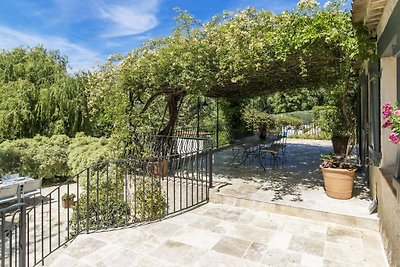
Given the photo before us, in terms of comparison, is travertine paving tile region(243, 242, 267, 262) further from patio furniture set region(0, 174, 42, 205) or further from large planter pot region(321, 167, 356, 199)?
patio furniture set region(0, 174, 42, 205)

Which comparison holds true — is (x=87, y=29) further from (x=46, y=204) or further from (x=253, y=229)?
(x=253, y=229)

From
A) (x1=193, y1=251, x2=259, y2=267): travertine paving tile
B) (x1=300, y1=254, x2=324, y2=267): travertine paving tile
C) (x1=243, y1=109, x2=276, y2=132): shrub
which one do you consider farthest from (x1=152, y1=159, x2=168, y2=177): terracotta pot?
(x1=243, y1=109, x2=276, y2=132): shrub

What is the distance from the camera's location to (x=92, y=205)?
3.81 meters

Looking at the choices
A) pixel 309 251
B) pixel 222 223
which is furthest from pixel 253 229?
pixel 309 251

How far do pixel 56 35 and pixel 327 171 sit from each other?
40.7 feet

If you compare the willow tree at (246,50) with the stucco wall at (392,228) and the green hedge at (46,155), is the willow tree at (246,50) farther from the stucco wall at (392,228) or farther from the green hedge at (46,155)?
the green hedge at (46,155)

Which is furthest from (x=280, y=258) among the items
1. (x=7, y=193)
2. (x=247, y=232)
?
(x=7, y=193)

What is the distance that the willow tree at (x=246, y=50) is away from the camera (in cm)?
344

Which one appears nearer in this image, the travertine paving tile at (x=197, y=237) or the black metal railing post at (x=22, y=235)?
the black metal railing post at (x=22, y=235)

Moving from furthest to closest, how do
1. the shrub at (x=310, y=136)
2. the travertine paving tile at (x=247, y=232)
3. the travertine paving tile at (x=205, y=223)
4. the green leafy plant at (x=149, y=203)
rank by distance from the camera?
the shrub at (x=310, y=136) → the green leafy plant at (x=149, y=203) → the travertine paving tile at (x=205, y=223) → the travertine paving tile at (x=247, y=232)

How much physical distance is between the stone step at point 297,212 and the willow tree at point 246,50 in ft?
6.77

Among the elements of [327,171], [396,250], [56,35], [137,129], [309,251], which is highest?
[56,35]

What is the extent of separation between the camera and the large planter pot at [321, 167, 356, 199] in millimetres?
3893

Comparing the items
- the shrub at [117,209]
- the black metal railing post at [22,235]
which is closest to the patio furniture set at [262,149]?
the shrub at [117,209]
